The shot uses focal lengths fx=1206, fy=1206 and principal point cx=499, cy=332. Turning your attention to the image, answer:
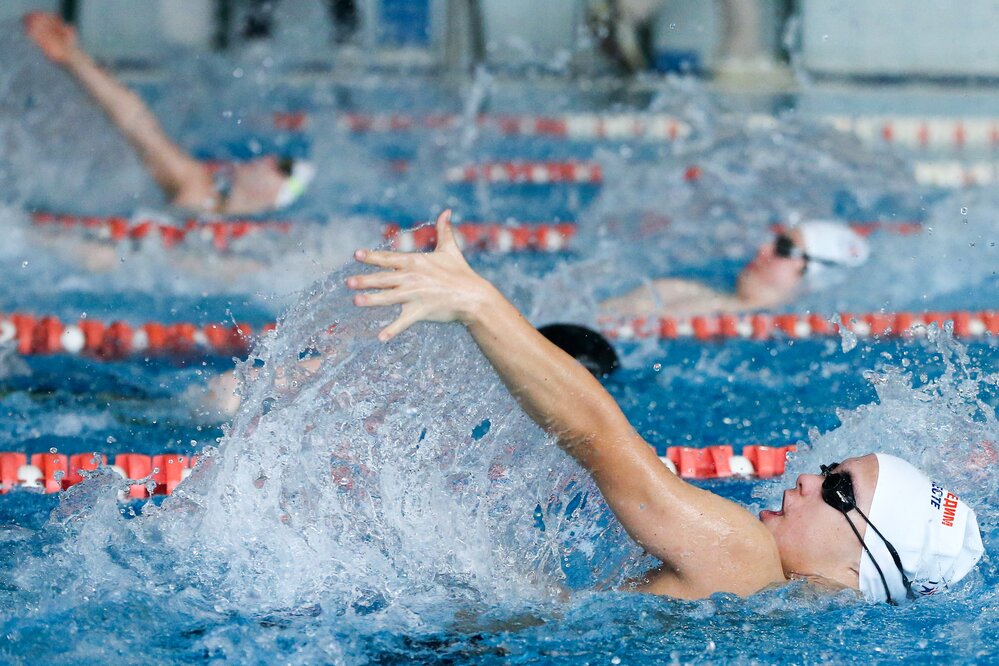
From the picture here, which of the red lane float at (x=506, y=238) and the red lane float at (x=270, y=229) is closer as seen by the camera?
the red lane float at (x=270, y=229)

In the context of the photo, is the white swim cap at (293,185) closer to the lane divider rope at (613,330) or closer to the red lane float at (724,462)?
the lane divider rope at (613,330)

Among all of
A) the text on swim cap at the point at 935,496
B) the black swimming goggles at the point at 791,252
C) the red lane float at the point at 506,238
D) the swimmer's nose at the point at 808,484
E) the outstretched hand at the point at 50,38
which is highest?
the outstretched hand at the point at 50,38

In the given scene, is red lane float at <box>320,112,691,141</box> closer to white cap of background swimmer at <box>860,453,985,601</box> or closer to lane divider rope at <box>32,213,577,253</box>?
lane divider rope at <box>32,213,577,253</box>

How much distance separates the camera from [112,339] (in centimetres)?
383

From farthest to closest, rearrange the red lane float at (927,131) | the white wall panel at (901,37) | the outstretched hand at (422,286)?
the white wall panel at (901,37) → the red lane float at (927,131) → the outstretched hand at (422,286)

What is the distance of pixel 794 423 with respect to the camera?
11.8 ft

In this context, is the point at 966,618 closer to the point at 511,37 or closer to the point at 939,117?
the point at 939,117

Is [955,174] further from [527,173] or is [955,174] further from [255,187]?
[255,187]

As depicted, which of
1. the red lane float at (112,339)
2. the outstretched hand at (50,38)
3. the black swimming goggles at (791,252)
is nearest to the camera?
the red lane float at (112,339)

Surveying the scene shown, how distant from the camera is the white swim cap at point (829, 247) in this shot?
4.30 m

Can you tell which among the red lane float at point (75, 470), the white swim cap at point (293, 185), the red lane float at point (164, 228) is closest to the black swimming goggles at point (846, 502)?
the red lane float at point (75, 470)

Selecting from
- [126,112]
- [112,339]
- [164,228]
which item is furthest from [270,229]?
[112,339]

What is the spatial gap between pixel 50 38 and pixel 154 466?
2.45m

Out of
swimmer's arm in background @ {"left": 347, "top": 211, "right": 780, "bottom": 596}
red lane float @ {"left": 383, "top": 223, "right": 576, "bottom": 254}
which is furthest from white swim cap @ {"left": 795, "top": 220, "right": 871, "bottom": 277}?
swimmer's arm in background @ {"left": 347, "top": 211, "right": 780, "bottom": 596}
